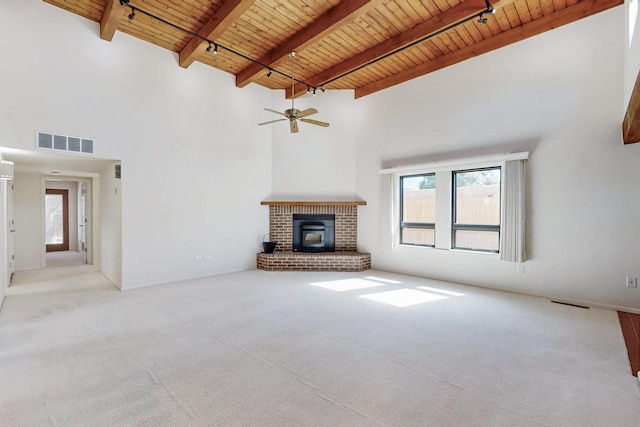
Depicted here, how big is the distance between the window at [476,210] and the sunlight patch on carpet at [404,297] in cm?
133

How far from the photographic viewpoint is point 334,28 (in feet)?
14.0

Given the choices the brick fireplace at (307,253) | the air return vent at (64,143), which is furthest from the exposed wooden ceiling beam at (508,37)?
the air return vent at (64,143)

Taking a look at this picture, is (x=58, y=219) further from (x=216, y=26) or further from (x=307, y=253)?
(x=216, y=26)

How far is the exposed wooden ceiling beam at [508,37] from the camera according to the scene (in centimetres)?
396

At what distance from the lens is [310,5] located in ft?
13.5

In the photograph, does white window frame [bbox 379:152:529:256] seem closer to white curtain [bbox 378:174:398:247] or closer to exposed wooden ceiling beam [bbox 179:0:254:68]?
white curtain [bbox 378:174:398:247]

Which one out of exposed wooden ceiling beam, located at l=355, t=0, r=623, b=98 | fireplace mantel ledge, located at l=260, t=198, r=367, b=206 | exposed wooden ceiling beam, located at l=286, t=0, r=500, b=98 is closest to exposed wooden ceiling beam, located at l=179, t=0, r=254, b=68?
exposed wooden ceiling beam, located at l=286, t=0, r=500, b=98

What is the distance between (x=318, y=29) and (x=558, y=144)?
3818 mm

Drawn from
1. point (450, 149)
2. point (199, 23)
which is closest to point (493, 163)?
point (450, 149)

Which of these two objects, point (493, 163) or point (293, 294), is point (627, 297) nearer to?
point (493, 163)

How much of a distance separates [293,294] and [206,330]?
157 centimetres

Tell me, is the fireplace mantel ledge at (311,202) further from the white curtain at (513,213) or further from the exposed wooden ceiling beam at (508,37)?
the white curtain at (513,213)

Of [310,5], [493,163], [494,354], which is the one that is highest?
[310,5]

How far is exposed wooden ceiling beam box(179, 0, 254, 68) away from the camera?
3898 millimetres
